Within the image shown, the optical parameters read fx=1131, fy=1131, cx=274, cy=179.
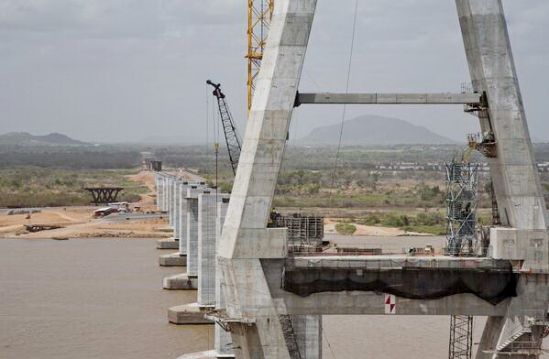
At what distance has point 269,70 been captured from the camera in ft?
82.7

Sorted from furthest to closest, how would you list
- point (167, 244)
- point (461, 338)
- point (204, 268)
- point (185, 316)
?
1. point (167, 244)
2. point (204, 268)
3. point (185, 316)
4. point (461, 338)

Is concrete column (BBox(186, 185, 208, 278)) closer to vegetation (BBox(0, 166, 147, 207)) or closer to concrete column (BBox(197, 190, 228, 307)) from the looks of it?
concrete column (BBox(197, 190, 228, 307))

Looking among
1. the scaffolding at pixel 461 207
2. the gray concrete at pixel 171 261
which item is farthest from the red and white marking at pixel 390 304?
the gray concrete at pixel 171 261

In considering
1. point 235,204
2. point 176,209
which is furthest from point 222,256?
point 176,209

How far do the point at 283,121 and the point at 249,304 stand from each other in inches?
163

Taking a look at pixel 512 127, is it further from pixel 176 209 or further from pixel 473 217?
pixel 176 209

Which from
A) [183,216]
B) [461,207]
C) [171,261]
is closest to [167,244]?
[171,261]

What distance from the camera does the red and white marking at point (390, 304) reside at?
84.7 feet

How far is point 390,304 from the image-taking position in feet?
84.8

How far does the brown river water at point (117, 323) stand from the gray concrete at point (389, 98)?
1816cm

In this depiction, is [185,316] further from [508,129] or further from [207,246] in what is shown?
[508,129]

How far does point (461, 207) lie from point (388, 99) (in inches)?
182

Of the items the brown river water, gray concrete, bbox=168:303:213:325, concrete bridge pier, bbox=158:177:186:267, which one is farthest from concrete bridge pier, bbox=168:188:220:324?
concrete bridge pier, bbox=158:177:186:267

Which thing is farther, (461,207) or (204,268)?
(204,268)
